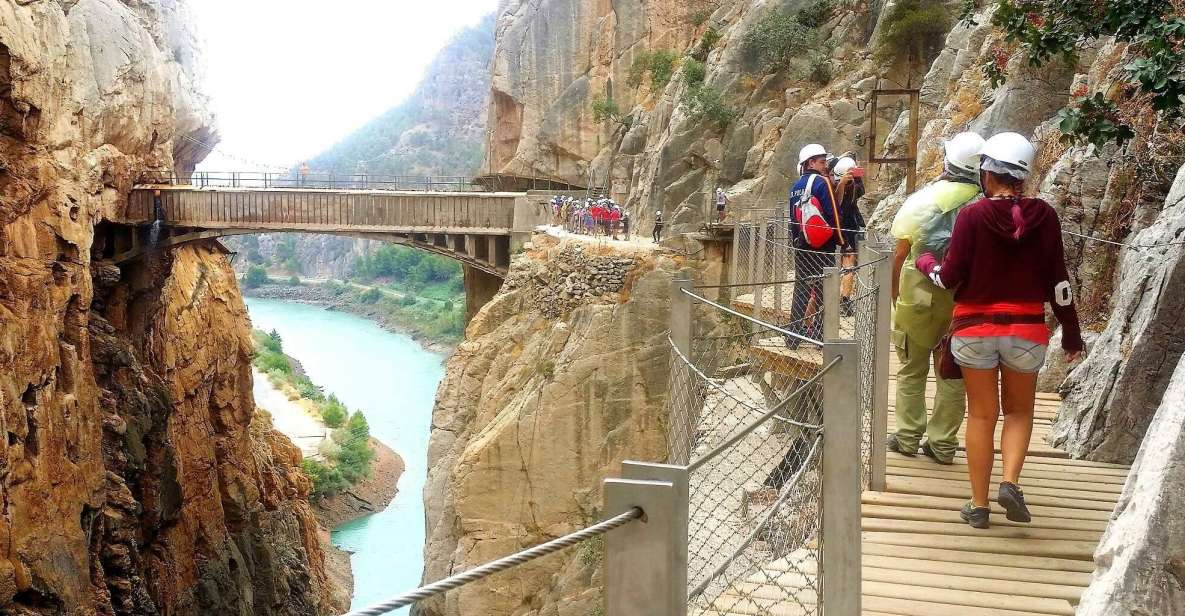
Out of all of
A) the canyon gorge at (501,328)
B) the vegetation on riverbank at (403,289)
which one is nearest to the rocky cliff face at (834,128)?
the canyon gorge at (501,328)

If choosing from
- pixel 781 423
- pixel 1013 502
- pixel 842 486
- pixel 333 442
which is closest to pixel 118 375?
pixel 781 423

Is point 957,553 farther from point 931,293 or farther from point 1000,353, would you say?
point 931,293

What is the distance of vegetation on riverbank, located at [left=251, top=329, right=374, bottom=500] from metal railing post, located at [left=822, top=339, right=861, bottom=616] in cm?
2939

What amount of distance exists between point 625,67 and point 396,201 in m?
13.2

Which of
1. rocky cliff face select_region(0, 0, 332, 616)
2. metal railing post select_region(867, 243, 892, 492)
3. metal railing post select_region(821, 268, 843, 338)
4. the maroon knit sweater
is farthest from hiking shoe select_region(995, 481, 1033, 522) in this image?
rocky cliff face select_region(0, 0, 332, 616)

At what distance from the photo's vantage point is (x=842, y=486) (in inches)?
138

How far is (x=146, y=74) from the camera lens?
23.6m

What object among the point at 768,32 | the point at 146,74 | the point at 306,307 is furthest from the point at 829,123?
the point at 306,307

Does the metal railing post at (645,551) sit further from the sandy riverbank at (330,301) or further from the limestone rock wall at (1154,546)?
the sandy riverbank at (330,301)

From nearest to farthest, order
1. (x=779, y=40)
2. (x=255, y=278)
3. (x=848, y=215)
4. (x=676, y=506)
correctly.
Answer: (x=676, y=506) → (x=848, y=215) → (x=779, y=40) → (x=255, y=278)

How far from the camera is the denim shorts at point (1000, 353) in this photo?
446 cm

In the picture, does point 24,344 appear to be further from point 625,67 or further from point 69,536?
point 625,67

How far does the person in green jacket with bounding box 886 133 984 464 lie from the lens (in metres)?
5.33

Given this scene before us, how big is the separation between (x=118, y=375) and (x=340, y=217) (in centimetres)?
623
